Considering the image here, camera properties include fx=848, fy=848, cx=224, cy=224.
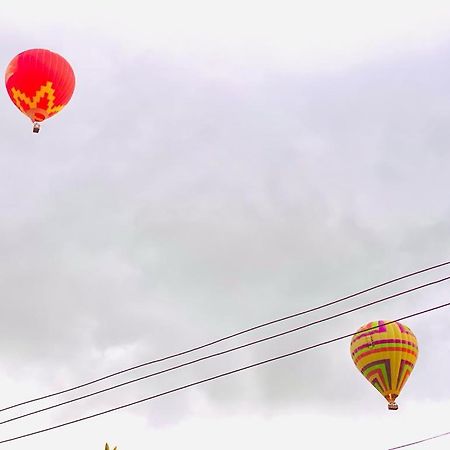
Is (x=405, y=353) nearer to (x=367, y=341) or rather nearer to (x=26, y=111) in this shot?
(x=367, y=341)

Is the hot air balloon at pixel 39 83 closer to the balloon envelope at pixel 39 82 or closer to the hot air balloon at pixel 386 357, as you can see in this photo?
the balloon envelope at pixel 39 82

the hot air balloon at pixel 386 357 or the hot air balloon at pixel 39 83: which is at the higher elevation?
the hot air balloon at pixel 39 83

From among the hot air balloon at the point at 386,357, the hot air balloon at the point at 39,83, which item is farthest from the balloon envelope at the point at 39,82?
the hot air balloon at the point at 386,357

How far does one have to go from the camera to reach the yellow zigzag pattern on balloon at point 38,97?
85.2 feet

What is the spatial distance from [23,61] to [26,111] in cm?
153

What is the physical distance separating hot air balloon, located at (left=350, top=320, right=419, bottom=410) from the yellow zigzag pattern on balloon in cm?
1292

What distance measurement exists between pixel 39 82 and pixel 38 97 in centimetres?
46

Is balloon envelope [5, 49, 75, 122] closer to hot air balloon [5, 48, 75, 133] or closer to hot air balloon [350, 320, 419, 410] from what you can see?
hot air balloon [5, 48, 75, 133]

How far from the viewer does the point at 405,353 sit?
30047 millimetres

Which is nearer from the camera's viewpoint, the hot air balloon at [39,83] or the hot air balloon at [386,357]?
the hot air balloon at [39,83]

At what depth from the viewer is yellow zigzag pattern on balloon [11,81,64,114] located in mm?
25969

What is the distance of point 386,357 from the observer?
2964 cm

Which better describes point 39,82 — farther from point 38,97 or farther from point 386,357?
point 386,357

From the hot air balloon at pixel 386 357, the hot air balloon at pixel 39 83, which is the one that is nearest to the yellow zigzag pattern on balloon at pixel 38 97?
the hot air balloon at pixel 39 83
